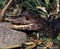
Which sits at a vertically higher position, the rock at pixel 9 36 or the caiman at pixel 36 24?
the caiman at pixel 36 24

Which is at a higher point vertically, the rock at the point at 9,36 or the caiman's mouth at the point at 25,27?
the caiman's mouth at the point at 25,27

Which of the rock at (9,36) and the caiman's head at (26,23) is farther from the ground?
the caiman's head at (26,23)

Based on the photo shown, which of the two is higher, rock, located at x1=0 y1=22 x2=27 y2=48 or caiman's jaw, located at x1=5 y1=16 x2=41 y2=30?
caiman's jaw, located at x1=5 y1=16 x2=41 y2=30

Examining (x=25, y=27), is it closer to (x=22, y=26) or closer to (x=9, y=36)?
(x=22, y=26)

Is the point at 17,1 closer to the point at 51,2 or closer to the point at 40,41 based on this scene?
the point at 51,2
